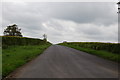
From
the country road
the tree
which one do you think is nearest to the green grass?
the country road

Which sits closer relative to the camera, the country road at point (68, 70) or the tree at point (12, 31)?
the country road at point (68, 70)

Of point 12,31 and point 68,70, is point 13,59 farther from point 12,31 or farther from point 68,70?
point 12,31

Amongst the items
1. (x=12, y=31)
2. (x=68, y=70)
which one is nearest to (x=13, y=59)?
(x=68, y=70)

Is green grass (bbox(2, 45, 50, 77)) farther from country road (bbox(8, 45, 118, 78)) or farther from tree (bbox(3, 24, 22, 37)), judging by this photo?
tree (bbox(3, 24, 22, 37))

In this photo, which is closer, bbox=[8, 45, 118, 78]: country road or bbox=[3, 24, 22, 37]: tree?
bbox=[8, 45, 118, 78]: country road

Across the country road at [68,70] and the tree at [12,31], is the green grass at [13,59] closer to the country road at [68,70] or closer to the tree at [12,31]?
the country road at [68,70]

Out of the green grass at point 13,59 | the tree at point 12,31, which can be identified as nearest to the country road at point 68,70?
the green grass at point 13,59

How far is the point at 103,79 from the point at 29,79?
3.70 m

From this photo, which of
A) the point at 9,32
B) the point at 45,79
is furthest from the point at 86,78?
the point at 9,32

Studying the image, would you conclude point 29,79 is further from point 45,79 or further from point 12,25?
point 12,25

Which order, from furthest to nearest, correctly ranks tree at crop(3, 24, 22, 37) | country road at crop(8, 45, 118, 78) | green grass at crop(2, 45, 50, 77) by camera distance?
1. tree at crop(3, 24, 22, 37)
2. green grass at crop(2, 45, 50, 77)
3. country road at crop(8, 45, 118, 78)

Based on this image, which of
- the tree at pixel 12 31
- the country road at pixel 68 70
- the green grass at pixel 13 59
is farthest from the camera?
the tree at pixel 12 31

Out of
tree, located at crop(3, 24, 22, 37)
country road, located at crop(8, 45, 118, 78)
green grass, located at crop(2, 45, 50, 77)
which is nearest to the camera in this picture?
country road, located at crop(8, 45, 118, 78)

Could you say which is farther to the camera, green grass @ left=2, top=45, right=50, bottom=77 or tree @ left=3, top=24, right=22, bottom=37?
tree @ left=3, top=24, right=22, bottom=37
